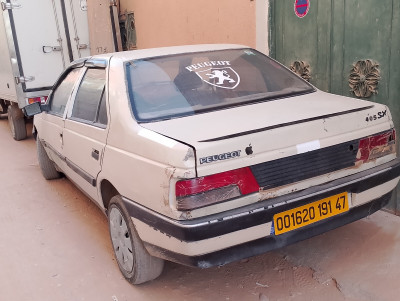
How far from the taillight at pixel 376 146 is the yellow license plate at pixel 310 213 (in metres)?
0.29

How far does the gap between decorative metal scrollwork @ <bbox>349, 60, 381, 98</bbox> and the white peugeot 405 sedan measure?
79 cm

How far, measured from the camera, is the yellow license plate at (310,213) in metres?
2.34

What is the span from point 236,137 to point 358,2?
7.39 ft

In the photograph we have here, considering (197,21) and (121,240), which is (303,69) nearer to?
(197,21)

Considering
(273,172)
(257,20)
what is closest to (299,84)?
(273,172)

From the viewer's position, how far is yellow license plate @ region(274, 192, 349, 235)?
2.34 metres

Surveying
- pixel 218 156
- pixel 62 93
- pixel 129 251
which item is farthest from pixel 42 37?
pixel 218 156

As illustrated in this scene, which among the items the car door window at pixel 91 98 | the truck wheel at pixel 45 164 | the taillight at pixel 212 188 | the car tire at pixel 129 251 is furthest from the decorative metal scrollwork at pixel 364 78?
the truck wheel at pixel 45 164

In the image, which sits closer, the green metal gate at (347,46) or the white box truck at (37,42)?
the green metal gate at (347,46)

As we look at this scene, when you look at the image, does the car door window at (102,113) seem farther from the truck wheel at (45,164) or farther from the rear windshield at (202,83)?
the truck wheel at (45,164)

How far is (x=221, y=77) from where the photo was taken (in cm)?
308

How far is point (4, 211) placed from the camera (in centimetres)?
442

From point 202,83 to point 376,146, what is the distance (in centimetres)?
124

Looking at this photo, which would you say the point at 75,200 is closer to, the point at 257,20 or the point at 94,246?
the point at 94,246
